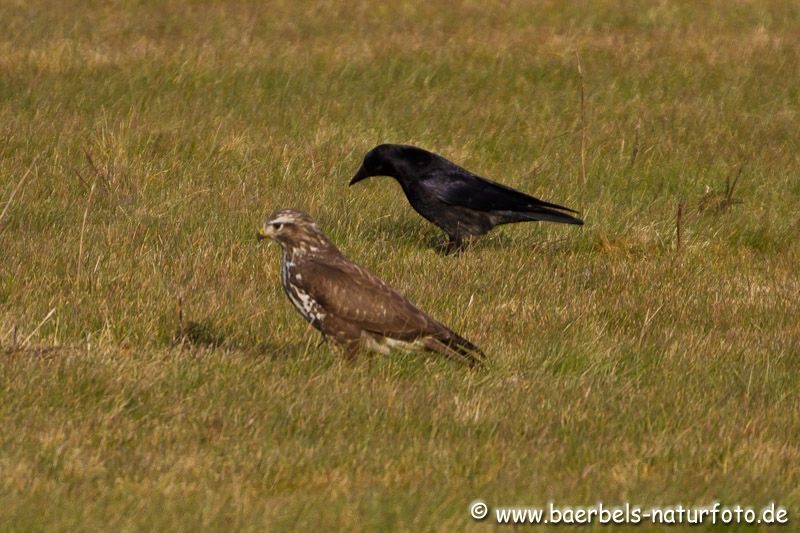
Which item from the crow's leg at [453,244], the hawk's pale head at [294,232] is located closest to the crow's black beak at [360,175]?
the crow's leg at [453,244]

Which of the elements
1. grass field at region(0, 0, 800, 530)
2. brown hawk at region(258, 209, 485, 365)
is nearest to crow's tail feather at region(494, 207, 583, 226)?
grass field at region(0, 0, 800, 530)

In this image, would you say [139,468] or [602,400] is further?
[602,400]

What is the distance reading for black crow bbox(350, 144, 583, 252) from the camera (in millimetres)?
10078

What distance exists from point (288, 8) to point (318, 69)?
5301 millimetres

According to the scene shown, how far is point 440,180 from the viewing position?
10320 millimetres

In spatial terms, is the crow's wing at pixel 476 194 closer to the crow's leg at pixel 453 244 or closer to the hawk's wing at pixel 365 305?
the crow's leg at pixel 453 244

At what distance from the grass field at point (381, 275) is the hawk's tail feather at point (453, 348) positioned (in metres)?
0.09

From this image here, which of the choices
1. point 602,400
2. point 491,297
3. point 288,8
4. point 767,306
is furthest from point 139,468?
point 288,8

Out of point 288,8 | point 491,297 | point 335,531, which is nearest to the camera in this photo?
point 335,531

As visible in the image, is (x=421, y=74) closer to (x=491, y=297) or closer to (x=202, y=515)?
(x=491, y=297)

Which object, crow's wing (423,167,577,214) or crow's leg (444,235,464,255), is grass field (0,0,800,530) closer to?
crow's leg (444,235,464,255)

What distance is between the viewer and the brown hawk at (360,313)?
669 centimetres

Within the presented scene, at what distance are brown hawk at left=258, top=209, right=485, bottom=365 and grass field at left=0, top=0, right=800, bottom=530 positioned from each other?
0.13 m

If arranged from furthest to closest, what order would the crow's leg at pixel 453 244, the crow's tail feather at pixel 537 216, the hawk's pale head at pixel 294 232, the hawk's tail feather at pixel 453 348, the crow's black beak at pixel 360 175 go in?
the crow's black beak at pixel 360 175
the crow's leg at pixel 453 244
the crow's tail feather at pixel 537 216
the hawk's pale head at pixel 294 232
the hawk's tail feather at pixel 453 348
